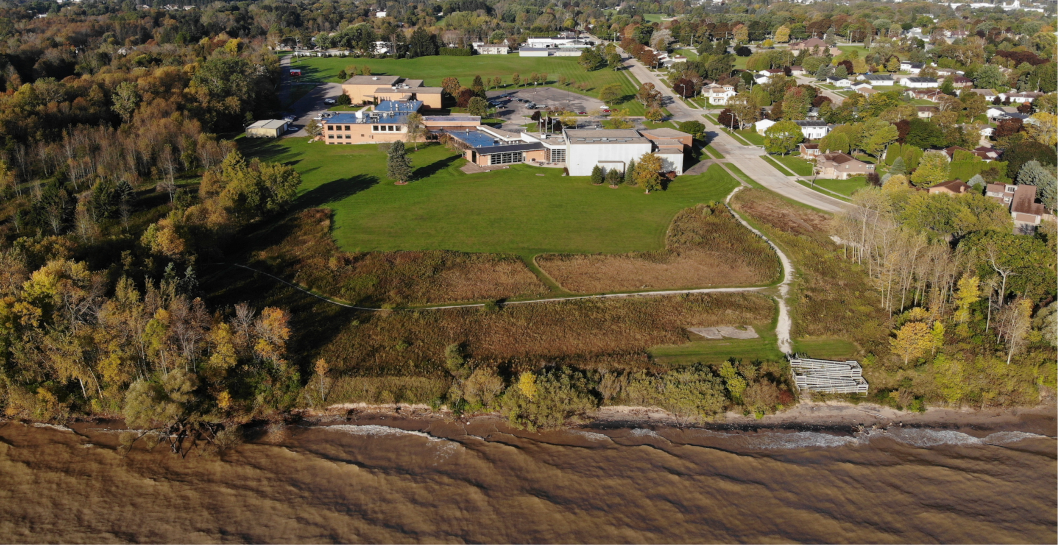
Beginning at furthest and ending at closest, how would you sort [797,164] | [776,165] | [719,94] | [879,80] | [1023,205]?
[879,80] < [719,94] < [797,164] < [776,165] < [1023,205]

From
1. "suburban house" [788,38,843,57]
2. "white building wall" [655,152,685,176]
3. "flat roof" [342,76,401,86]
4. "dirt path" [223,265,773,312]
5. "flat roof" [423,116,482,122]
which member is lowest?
"dirt path" [223,265,773,312]

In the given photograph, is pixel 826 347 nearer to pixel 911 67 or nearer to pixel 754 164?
pixel 754 164

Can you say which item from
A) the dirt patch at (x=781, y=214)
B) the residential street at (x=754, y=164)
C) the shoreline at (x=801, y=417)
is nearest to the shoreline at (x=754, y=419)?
the shoreline at (x=801, y=417)

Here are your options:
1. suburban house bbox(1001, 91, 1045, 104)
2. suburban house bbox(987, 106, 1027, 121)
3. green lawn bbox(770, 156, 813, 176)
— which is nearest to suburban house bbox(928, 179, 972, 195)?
green lawn bbox(770, 156, 813, 176)

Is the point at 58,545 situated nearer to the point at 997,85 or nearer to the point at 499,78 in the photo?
the point at 499,78

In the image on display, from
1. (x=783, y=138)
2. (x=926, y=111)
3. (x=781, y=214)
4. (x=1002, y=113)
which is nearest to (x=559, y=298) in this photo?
(x=781, y=214)

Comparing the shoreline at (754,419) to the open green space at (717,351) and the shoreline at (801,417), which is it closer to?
the shoreline at (801,417)

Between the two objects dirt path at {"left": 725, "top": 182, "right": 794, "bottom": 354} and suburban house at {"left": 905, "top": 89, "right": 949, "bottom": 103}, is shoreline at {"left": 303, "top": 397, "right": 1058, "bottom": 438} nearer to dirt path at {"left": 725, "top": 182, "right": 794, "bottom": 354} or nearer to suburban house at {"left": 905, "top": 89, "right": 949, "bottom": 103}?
dirt path at {"left": 725, "top": 182, "right": 794, "bottom": 354}
